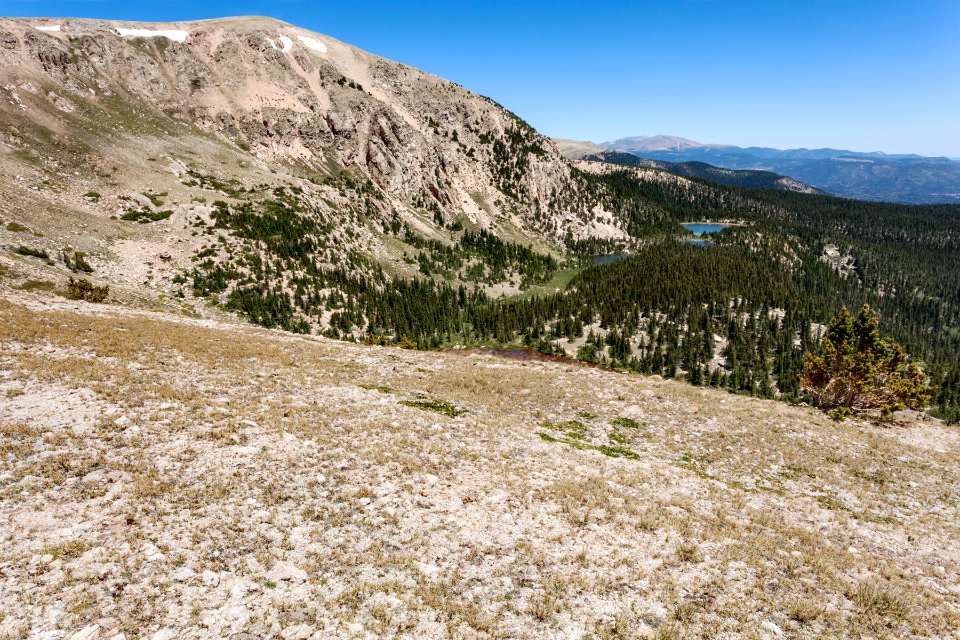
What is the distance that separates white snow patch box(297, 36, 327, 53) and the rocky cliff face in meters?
0.64

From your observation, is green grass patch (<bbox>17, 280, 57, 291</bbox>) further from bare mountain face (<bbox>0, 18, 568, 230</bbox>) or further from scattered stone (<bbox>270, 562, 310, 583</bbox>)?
bare mountain face (<bbox>0, 18, 568, 230</bbox>)

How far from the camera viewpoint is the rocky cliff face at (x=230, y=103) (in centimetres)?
9638

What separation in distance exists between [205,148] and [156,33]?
60.2 metres

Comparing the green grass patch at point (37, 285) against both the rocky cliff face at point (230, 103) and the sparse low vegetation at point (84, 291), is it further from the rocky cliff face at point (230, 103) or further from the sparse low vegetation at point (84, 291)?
the rocky cliff face at point (230, 103)

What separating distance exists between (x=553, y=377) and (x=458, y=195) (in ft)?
556

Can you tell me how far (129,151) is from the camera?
97.6 meters

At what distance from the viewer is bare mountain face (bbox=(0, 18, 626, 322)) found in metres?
75.4

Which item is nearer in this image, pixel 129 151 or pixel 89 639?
pixel 89 639

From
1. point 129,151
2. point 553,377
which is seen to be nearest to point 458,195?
point 129,151

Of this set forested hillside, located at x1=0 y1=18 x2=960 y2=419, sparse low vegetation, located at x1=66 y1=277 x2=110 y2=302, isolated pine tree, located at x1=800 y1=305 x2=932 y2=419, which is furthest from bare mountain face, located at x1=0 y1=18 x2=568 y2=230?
isolated pine tree, located at x1=800 y1=305 x2=932 y2=419

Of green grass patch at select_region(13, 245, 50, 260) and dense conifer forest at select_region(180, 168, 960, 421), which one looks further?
dense conifer forest at select_region(180, 168, 960, 421)

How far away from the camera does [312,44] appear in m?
175

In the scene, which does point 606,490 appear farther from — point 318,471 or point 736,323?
point 736,323

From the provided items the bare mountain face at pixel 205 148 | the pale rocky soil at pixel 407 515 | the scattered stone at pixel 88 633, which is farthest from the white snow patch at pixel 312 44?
the scattered stone at pixel 88 633
